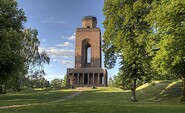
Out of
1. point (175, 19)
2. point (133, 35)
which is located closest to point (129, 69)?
point (133, 35)

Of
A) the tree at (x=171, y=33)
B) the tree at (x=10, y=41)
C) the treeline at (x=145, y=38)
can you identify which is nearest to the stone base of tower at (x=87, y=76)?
the treeline at (x=145, y=38)

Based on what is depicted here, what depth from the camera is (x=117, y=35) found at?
101 ft

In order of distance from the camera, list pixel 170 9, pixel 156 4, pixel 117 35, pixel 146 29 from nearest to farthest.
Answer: pixel 170 9 → pixel 156 4 → pixel 146 29 → pixel 117 35

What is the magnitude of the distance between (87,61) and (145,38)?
182 ft

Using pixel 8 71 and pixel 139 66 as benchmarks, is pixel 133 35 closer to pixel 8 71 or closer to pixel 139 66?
pixel 139 66

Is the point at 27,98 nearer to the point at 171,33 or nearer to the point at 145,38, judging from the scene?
the point at 145,38

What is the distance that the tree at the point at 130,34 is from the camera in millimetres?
27953

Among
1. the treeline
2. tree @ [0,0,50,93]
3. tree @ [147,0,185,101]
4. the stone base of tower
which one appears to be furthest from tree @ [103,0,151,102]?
the stone base of tower

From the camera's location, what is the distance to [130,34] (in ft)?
97.7

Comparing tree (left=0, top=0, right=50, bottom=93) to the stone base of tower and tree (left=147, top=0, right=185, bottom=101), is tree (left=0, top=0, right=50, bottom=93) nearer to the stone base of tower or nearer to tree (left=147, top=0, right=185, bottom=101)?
tree (left=147, top=0, right=185, bottom=101)

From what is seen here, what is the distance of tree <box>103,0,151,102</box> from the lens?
28.0 metres

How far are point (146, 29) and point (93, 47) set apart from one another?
49.7m

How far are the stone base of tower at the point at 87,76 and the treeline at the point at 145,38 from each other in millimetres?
38692

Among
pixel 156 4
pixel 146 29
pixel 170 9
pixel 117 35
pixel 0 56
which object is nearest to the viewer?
pixel 170 9
